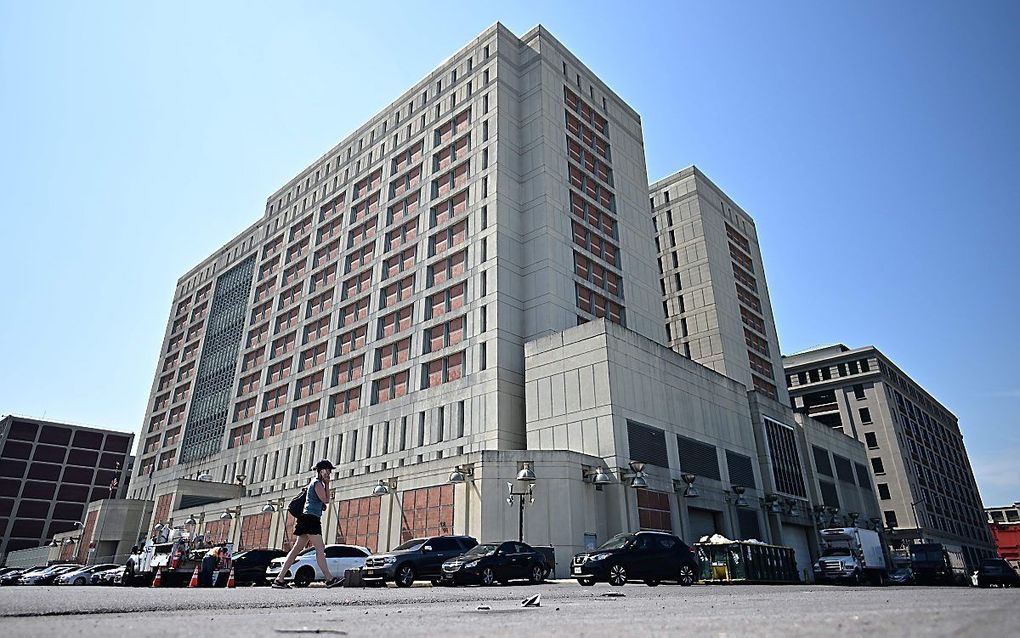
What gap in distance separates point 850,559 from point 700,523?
984 cm

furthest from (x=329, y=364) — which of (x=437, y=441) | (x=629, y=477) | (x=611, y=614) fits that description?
(x=611, y=614)

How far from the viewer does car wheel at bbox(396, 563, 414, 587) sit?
21.2m

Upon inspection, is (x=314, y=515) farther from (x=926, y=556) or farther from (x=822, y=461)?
(x=822, y=461)

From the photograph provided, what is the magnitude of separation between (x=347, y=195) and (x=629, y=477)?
4462 centimetres

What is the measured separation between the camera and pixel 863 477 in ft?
211

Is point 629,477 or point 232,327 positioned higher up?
point 232,327

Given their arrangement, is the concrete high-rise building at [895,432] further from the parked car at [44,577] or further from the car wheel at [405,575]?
the parked car at [44,577]

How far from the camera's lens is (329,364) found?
Answer: 5841 centimetres

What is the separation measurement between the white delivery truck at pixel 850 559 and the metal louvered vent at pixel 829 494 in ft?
62.6

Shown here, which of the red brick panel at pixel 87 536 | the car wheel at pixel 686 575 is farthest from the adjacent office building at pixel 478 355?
the car wheel at pixel 686 575

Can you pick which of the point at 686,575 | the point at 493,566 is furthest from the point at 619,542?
the point at 493,566

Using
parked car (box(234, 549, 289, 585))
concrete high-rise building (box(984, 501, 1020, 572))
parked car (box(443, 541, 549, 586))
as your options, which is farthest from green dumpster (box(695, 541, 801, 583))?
concrete high-rise building (box(984, 501, 1020, 572))

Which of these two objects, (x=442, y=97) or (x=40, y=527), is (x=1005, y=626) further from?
(x=40, y=527)

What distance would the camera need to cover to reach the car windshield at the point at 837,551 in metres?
34.0
